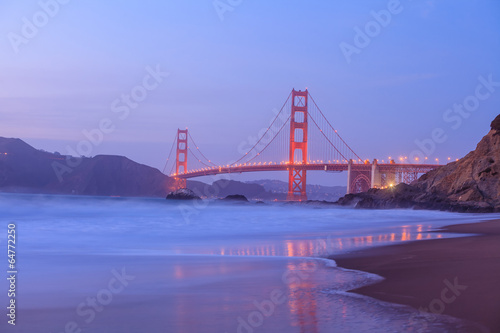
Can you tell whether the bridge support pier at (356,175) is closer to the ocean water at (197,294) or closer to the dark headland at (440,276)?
the dark headland at (440,276)

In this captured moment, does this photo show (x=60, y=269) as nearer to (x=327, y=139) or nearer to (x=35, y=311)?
(x=35, y=311)

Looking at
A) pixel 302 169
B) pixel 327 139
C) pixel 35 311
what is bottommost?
pixel 35 311

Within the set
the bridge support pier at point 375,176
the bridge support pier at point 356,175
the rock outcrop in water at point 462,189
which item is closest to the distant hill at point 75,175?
the bridge support pier at point 356,175

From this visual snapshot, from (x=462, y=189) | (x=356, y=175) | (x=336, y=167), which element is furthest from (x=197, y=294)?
(x=356, y=175)

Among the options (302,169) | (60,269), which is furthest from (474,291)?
(302,169)

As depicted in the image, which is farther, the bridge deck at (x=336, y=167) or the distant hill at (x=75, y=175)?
the distant hill at (x=75, y=175)

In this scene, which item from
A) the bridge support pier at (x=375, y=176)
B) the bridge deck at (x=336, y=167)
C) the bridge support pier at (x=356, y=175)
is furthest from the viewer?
the bridge support pier at (x=356, y=175)
